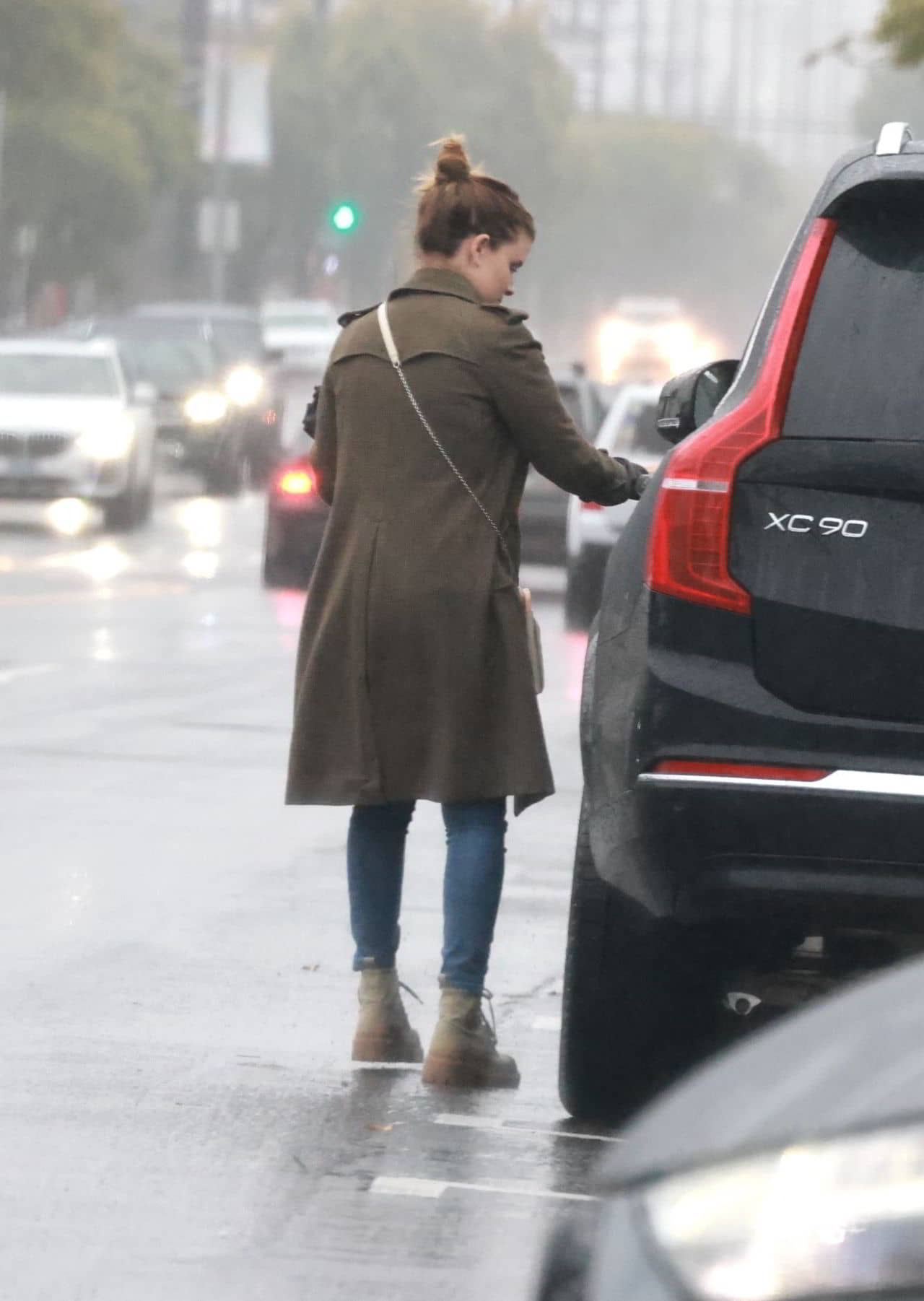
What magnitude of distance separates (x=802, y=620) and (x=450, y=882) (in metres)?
1.34

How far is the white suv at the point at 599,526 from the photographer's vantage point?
64.6 feet

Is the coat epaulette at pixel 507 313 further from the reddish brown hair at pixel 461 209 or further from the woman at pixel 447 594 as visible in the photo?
the reddish brown hair at pixel 461 209

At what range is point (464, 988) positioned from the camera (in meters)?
6.20

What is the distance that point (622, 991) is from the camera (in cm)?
563

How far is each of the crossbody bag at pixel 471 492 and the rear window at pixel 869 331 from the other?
44.1 inches

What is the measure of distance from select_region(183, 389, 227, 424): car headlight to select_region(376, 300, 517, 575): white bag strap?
31.8 m

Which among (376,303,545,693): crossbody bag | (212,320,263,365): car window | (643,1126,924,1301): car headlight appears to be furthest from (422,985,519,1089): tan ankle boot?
(212,320,263,365): car window

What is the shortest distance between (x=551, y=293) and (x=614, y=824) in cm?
12390

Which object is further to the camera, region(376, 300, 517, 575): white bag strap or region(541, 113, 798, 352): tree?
region(541, 113, 798, 352): tree

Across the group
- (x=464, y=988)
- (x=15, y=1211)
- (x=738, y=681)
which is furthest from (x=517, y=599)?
(x=15, y=1211)

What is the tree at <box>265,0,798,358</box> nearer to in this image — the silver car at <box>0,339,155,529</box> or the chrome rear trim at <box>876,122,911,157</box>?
the silver car at <box>0,339,155,529</box>

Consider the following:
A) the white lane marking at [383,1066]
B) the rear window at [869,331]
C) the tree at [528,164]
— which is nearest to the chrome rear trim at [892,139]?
the rear window at [869,331]

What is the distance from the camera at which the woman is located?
20.1 feet

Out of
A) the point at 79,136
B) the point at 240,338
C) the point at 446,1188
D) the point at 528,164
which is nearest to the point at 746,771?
the point at 446,1188
